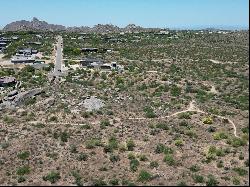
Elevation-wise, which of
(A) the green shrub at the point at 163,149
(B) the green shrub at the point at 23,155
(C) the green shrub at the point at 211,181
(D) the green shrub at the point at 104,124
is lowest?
(B) the green shrub at the point at 23,155

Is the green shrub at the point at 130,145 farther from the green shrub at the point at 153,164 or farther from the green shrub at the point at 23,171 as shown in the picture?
the green shrub at the point at 23,171

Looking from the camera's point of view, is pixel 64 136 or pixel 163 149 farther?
pixel 64 136

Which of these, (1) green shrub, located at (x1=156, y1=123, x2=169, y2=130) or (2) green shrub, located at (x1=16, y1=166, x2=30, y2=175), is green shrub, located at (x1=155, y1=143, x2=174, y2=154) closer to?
(1) green shrub, located at (x1=156, y1=123, x2=169, y2=130)

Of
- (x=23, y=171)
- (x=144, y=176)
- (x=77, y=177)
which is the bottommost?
(x=23, y=171)

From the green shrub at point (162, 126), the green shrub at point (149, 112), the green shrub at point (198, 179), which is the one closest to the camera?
the green shrub at point (198, 179)

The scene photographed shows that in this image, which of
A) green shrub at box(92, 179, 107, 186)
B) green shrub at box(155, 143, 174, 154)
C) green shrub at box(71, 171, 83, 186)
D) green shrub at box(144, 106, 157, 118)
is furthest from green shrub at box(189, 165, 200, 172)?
green shrub at box(144, 106, 157, 118)

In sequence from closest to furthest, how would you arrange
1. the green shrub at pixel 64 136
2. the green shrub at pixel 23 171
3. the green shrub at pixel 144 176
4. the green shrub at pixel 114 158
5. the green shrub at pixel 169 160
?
the green shrub at pixel 144 176
the green shrub at pixel 23 171
the green shrub at pixel 169 160
the green shrub at pixel 114 158
the green shrub at pixel 64 136

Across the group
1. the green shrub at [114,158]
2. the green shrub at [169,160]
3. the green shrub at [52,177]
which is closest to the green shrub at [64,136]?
the green shrub at [114,158]

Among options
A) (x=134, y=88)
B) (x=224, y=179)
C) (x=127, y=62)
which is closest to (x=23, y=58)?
(x=127, y=62)

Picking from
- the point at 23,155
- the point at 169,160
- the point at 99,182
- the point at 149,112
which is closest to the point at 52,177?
the point at 99,182

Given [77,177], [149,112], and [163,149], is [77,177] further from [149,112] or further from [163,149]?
[149,112]

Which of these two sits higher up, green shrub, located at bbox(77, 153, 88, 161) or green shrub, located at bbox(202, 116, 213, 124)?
green shrub, located at bbox(202, 116, 213, 124)
